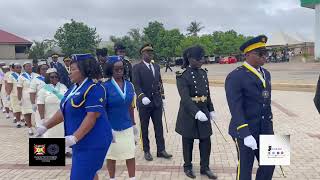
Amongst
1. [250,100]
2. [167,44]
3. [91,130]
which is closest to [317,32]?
[167,44]

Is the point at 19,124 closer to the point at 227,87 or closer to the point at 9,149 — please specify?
the point at 9,149

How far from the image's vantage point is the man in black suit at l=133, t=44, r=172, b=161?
6.77 metres

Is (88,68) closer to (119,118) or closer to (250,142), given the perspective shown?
(119,118)

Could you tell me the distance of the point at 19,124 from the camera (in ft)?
36.8

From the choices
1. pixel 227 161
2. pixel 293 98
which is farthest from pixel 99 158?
pixel 293 98

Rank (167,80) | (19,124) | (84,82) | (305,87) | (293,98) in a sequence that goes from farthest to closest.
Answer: (167,80) → (305,87) → (293,98) → (19,124) → (84,82)

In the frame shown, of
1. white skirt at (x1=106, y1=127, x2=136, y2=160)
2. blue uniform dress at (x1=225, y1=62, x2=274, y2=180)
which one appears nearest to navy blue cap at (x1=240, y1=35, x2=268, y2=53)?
blue uniform dress at (x1=225, y1=62, x2=274, y2=180)

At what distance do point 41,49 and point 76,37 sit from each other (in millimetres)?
6841

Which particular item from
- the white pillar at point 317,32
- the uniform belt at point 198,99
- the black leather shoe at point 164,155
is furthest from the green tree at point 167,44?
the uniform belt at point 198,99

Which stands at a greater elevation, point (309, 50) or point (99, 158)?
point (309, 50)

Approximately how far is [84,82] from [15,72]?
8374mm

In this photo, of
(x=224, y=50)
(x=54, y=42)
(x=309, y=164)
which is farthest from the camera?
(x=224, y=50)

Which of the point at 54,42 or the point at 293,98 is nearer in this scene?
the point at 293,98

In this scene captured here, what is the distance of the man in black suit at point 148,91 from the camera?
6.77m
